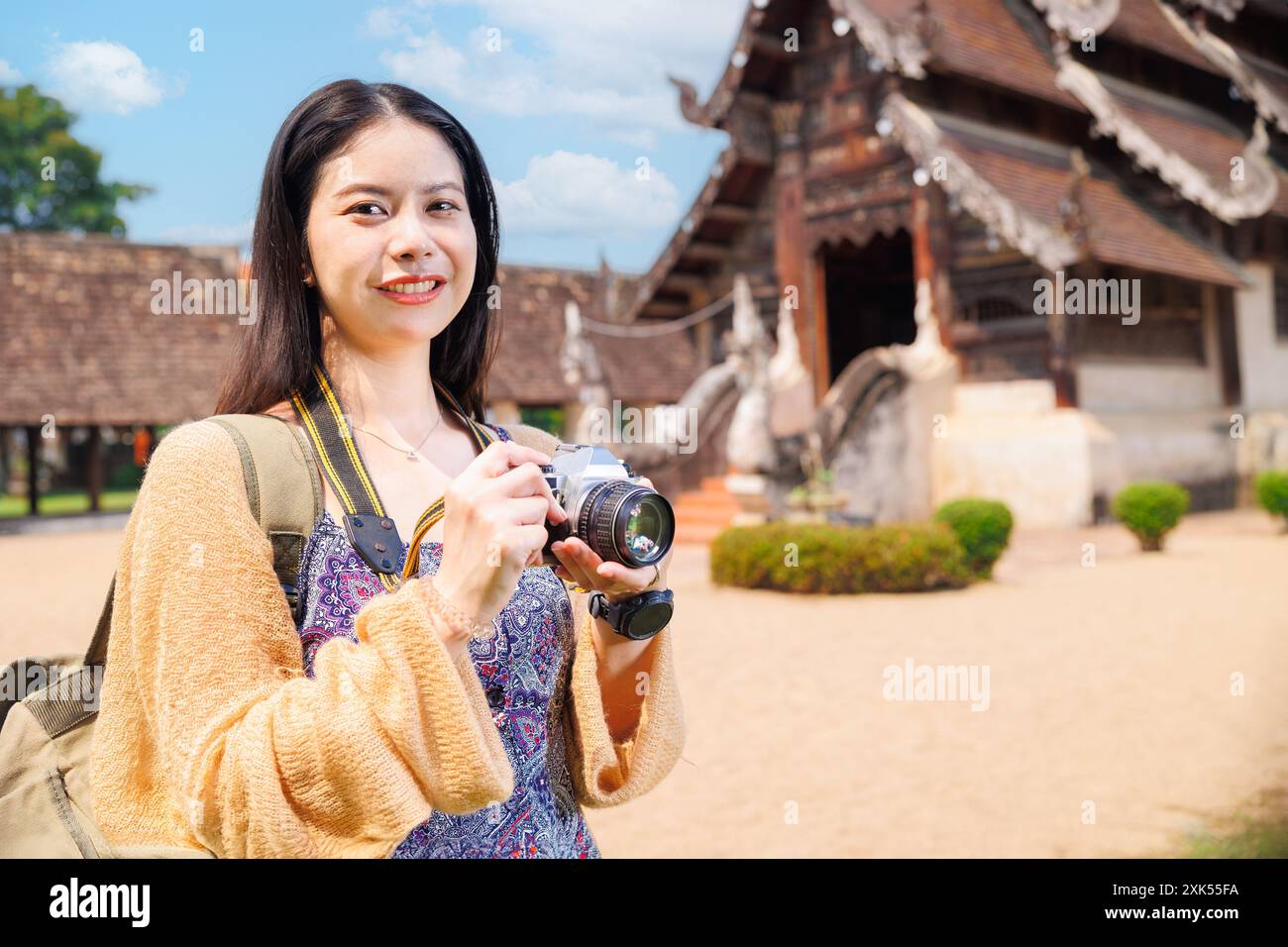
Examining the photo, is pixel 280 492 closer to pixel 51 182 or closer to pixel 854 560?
pixel 854 560

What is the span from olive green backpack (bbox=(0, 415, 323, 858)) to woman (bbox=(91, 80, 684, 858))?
26 mm

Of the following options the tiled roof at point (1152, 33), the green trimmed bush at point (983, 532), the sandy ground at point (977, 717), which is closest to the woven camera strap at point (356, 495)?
the sandy ground at point (977, 717)

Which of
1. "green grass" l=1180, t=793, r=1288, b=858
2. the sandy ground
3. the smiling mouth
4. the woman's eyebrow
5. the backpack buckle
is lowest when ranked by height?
"green grass" l=1180, t=793, r=1288, b=858

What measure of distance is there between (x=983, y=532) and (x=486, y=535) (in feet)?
31.3

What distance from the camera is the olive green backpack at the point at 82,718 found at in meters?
1.45

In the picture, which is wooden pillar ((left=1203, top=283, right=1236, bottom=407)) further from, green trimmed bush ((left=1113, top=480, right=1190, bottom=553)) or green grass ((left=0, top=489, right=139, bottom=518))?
green grass ((left=0, top=489, right=139, bottom=518))

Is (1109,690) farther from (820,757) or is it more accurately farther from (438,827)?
(438,827)

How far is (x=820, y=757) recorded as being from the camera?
5.32 m

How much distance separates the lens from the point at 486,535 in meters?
1.35

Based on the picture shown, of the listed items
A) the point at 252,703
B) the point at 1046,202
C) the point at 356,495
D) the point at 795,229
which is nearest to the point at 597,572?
the point at 356,495

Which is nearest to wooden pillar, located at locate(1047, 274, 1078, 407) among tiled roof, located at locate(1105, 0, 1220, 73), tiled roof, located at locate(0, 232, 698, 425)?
tiled roof, located at locate(1105, 0, 1220, 73)

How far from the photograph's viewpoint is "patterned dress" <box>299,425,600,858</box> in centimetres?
148

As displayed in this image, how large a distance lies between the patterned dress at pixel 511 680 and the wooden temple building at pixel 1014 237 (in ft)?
35.0
